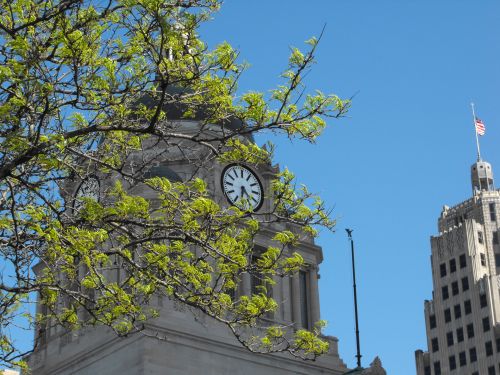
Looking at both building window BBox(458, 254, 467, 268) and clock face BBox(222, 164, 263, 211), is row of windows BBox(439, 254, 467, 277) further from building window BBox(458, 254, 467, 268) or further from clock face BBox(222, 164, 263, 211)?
clock face BBox(222, 164, 263, 211)

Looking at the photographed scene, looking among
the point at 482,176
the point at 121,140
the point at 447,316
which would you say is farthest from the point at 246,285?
the point at 482,176

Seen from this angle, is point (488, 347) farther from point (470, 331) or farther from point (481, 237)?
point (481, 237)

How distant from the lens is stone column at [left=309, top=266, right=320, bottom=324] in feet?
206

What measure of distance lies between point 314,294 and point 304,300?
2.19ft

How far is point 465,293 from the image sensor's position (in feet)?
391

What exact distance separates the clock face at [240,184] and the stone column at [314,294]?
6036 mm

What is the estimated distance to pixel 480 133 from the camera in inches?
5172

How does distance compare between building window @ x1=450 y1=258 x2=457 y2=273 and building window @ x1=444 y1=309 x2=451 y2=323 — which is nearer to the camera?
building window @ x1=444 y1=309 x2=451 y2=323

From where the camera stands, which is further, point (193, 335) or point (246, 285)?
point (246, 285)

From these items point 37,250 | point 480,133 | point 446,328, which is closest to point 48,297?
point 37,250

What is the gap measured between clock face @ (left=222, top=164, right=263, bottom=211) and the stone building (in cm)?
5857

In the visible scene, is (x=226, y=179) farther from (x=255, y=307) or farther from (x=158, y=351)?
(x=255, y=307)

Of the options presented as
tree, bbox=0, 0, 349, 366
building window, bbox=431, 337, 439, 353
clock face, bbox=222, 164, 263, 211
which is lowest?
tree, bbox=0, 0, 349, 366

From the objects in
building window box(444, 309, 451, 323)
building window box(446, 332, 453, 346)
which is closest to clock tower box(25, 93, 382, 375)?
building window box(446, 332, 453, 346)
